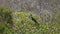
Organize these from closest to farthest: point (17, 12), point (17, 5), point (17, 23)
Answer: point (17, 23) < point (17, 12) < point (17, 5)

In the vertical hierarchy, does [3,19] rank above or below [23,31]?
above

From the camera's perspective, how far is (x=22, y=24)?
577cm

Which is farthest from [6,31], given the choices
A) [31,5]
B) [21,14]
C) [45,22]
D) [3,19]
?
[31,5]

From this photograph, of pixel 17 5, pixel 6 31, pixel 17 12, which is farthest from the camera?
pixel 17 5

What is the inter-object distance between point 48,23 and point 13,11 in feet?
3.73

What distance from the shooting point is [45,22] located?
6164 millimetres

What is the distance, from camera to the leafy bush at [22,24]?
18.1ft

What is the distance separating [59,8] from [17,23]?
1.98 metres

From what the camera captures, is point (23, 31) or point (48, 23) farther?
point (48, 23)

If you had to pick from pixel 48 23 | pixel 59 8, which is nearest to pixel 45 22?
pixel 48 23

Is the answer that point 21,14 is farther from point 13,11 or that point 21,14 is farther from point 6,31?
point 6,31

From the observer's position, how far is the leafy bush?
550cm

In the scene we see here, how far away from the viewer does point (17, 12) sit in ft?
20.1

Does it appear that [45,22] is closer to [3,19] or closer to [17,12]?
[17,12]
